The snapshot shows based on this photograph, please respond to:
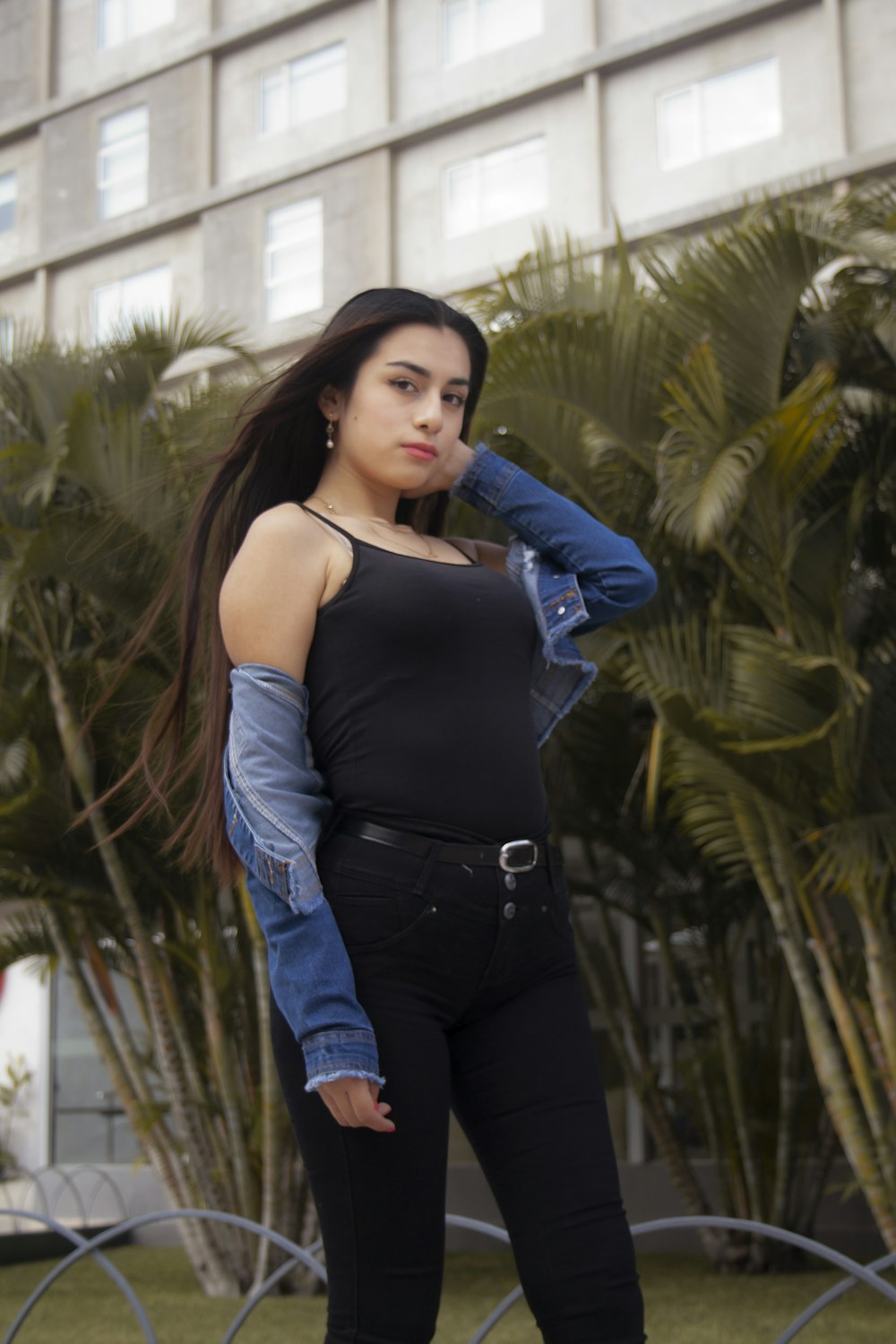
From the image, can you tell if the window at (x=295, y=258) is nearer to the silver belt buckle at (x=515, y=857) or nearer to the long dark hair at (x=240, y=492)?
the long dark hair at (x=240, y=492)

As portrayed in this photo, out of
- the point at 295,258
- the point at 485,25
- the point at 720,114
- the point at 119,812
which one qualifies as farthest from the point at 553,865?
the point at 295,258

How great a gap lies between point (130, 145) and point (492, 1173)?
Result: 19286 mm

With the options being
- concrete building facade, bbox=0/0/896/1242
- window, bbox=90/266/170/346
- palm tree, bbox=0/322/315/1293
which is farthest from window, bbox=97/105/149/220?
palm tree, bbox=0/322/315/1293

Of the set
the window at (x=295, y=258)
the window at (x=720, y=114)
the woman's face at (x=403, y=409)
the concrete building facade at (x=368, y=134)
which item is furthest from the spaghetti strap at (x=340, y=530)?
the window at (x=295, y=258)

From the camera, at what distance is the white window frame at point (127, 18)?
18.9m

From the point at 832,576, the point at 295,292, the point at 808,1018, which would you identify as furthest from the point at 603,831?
the point at 295,292

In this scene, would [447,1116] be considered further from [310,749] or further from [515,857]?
[310,749]

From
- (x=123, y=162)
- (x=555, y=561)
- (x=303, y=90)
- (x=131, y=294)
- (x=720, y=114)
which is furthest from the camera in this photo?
(x=123, y=162)

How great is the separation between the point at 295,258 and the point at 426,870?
16.7 metres

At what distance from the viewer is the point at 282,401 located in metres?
1.91

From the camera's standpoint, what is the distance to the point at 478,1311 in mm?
6664

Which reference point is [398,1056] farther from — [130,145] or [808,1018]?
[130,145]

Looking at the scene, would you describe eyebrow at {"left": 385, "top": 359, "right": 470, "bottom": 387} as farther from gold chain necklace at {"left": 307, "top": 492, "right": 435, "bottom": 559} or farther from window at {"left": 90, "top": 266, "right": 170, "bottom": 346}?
window at {"left": 90, "top": 266, "right": 170, "bottom": 346}

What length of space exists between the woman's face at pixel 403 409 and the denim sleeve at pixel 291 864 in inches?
13.1
